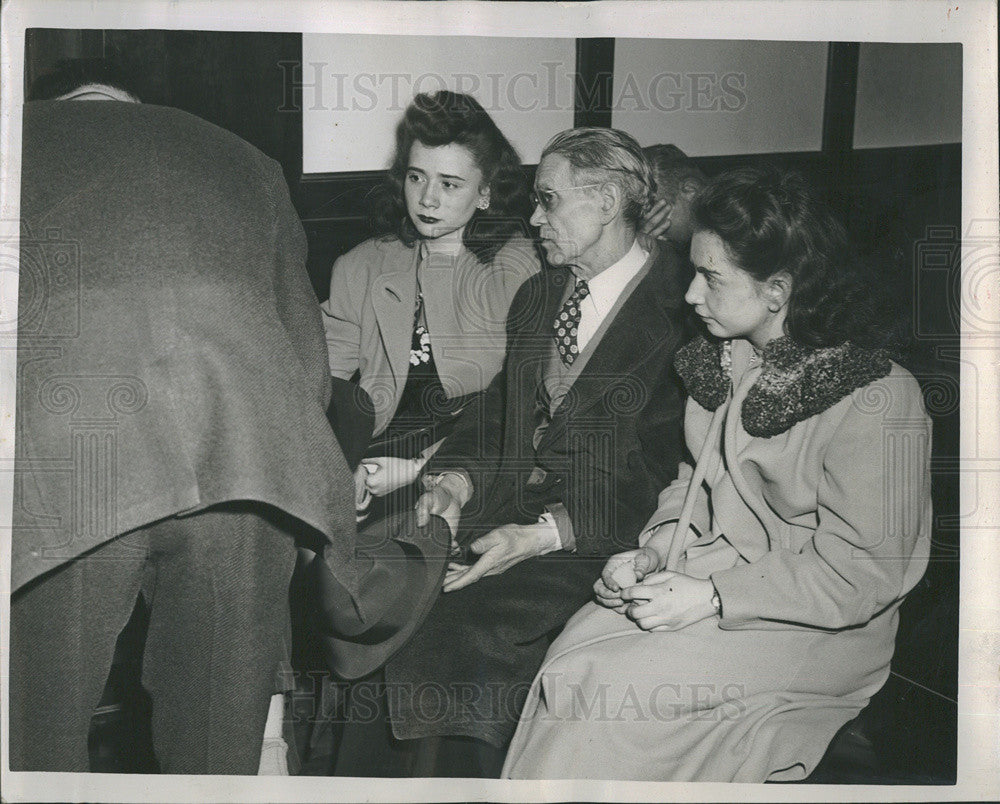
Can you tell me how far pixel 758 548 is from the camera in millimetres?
1730

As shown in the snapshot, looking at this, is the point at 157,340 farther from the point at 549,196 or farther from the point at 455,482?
the point at 549,196

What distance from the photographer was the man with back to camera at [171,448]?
5.43 ft

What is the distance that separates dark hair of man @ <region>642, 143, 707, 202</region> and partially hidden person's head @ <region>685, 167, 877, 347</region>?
0.04m

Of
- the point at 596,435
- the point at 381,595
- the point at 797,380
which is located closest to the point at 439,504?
the point at 381,595

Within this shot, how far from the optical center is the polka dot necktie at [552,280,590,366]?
1.79 m

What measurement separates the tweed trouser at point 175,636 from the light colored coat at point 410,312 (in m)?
0.34

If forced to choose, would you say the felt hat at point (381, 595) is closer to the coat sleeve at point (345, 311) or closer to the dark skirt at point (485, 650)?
the dark skirt at point (485, 650)

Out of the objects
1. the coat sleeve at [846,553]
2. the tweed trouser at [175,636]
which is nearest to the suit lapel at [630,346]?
the coat sleeve at [846,553]

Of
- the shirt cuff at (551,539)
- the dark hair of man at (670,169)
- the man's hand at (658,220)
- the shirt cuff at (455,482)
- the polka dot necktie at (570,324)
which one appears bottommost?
the shirt cuff at (551,539)

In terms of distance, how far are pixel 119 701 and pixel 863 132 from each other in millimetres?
1788

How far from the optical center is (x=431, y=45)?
1808 mm

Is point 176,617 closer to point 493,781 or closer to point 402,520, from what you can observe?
point 402,520

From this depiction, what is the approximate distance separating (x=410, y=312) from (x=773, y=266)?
689 millimetres

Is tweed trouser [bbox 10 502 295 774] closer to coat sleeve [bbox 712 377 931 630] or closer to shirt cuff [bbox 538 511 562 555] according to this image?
shirt cuff [bbox 538 511 562 555]
